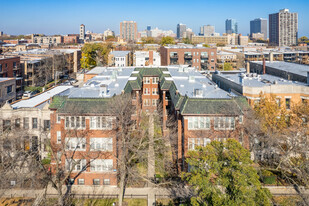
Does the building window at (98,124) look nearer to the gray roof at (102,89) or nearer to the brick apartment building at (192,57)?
the gray roof at (102,89)

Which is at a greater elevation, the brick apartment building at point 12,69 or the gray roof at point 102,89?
the brick apartment building at point 12,69

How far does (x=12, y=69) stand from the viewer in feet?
265

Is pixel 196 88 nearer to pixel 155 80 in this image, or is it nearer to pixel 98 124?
pixel 98 124

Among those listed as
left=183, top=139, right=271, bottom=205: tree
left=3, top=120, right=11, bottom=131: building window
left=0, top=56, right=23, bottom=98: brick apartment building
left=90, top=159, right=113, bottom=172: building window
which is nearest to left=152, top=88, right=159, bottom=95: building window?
left=90, top=159, right=113, bottom=172: building window

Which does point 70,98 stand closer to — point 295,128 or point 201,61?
point 295,128

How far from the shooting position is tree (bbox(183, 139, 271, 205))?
18.6 metres

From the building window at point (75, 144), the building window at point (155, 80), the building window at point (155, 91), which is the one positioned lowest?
the building window at point (75, 144)

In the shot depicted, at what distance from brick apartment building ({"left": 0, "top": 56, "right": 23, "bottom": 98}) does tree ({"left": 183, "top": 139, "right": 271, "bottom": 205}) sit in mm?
67144

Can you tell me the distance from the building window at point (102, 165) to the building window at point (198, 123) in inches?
411

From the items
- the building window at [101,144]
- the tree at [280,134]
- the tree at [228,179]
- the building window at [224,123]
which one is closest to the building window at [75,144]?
the building window at [101,144]

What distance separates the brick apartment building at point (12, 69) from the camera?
76.8 meters

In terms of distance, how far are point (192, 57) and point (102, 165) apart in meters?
77.2

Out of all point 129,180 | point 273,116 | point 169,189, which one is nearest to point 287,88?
point 273,116

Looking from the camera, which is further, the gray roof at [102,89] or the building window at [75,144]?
the gray roof at [102,89]
